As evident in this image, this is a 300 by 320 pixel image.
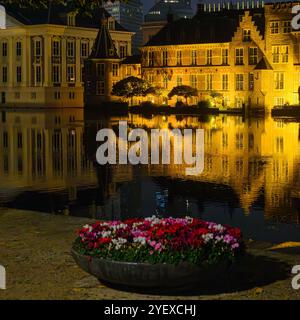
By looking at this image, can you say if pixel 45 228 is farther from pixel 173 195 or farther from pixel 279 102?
pixel 279 102

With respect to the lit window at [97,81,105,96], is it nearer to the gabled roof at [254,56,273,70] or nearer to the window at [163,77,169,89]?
the window at [163,77,169,89]

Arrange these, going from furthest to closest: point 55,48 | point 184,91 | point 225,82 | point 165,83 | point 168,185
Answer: point 55,48
point 165,83
point 184,91
point 225,82
point 168,185

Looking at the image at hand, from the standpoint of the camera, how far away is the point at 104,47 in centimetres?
10512

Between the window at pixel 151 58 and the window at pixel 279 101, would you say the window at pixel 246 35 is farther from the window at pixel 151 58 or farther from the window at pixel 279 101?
the window at pixel 151 58

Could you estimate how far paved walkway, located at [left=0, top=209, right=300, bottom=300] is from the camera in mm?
9430

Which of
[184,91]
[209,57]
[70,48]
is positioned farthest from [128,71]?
[209,57]

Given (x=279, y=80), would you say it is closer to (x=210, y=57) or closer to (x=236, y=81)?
(x=236, y=81)

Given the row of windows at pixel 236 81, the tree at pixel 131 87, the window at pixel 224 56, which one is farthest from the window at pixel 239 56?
the tree at pixel 131 87

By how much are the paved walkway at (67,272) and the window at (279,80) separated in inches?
2813

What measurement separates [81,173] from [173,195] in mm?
7228

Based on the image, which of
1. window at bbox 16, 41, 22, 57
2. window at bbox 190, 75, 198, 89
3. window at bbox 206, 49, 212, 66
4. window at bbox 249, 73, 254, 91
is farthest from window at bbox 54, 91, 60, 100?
window at bbox 249, 73, 254, 91

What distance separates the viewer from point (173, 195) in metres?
23.4

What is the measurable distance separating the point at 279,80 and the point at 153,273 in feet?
251

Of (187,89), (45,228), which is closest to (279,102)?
(187,89)
